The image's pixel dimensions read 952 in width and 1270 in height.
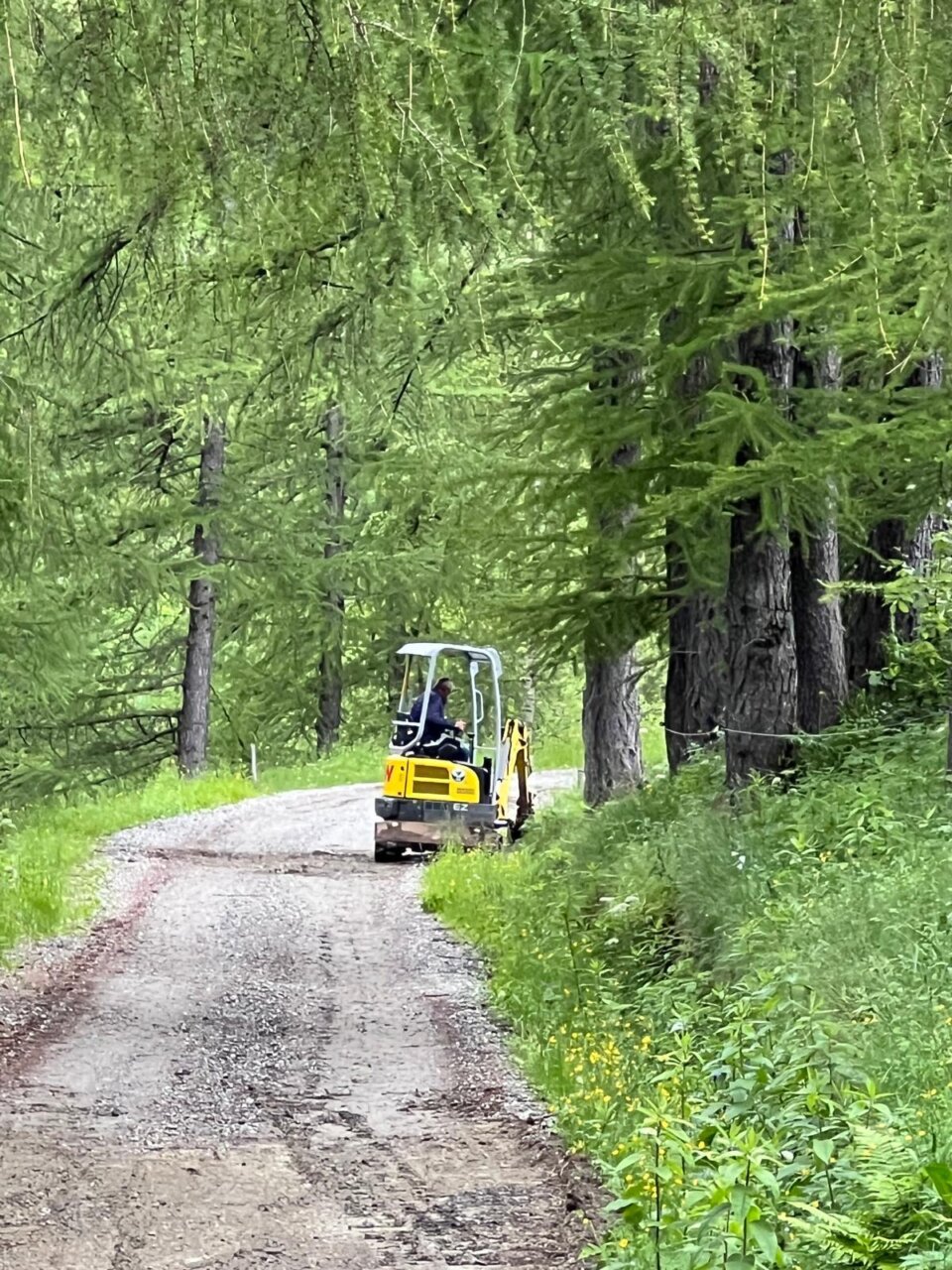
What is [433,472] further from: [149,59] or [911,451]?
[149,59]

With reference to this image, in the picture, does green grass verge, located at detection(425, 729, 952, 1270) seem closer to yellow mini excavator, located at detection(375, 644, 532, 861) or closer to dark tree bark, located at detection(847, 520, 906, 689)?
dark tree bark, located at detection(847, 520, 906, 689)

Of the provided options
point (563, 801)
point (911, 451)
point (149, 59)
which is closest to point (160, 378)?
point (563, 801)

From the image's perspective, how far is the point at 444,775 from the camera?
16.4 meters

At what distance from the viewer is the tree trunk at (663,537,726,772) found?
35.7 ft

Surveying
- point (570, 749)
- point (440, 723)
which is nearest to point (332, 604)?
point (570, 749)

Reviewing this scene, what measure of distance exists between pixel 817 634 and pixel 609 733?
4.57 meters

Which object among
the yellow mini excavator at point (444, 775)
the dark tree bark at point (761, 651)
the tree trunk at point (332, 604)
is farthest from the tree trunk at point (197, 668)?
the dark tree bark at point (761, 651)

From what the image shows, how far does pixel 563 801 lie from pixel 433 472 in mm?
4242

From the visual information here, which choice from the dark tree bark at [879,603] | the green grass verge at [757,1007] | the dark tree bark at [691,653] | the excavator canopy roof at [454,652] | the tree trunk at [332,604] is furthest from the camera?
the tree trunk at [332,604]

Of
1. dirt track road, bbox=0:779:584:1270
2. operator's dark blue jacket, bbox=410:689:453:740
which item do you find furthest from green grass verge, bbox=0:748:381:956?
operator's dark blue jacket, bbox=410:689:453:740

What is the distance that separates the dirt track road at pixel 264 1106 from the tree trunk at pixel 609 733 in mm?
2695

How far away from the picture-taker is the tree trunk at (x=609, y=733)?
14836 millimetres

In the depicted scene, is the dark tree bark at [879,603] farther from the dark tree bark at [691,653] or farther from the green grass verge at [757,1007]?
the green grass verge at [757,1007]

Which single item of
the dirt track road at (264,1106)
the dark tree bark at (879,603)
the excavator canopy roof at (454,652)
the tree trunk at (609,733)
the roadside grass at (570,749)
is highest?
the dark tree bark at (879,603)
